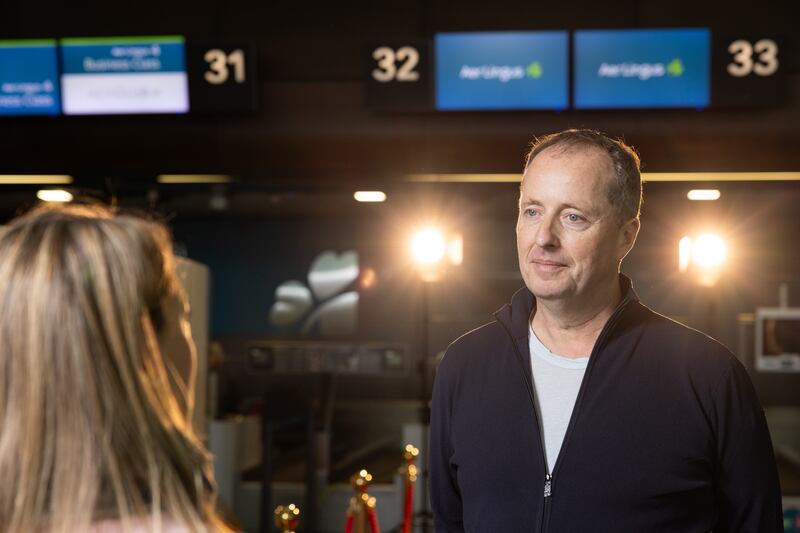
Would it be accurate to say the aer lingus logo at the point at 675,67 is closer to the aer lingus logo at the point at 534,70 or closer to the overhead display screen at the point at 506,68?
the overhead display screen at the point at 506,68

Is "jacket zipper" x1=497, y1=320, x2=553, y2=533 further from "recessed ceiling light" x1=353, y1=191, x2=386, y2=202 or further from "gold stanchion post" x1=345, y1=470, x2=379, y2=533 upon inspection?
"recessed ceiling light" x1=353, y1=191, x2=386, y2=202

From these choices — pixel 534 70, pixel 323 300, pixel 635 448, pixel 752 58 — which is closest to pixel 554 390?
pixel 635 448

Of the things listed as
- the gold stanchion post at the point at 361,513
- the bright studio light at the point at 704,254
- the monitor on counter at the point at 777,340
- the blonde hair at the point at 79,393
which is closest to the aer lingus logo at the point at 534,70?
the bright studio light at the point at 704,254

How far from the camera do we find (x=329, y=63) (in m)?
4.91

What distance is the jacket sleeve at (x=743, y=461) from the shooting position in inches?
68.5

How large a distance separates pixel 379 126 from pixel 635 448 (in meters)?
3.30

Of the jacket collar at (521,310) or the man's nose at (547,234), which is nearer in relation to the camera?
the man's nose at (547,234)

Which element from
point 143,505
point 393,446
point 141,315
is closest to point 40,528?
point 143,505

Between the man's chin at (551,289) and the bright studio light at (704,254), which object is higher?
the man's chin at (551,289)

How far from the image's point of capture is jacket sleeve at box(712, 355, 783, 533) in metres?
1.74

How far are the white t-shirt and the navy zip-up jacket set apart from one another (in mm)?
24

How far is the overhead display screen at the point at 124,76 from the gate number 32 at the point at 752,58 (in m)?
2.71

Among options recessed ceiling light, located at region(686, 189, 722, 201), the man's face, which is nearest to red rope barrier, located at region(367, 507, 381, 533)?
the man's face

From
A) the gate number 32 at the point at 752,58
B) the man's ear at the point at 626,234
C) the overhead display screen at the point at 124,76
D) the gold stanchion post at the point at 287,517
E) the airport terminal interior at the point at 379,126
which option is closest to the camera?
the man's ear at the point at 626,234
